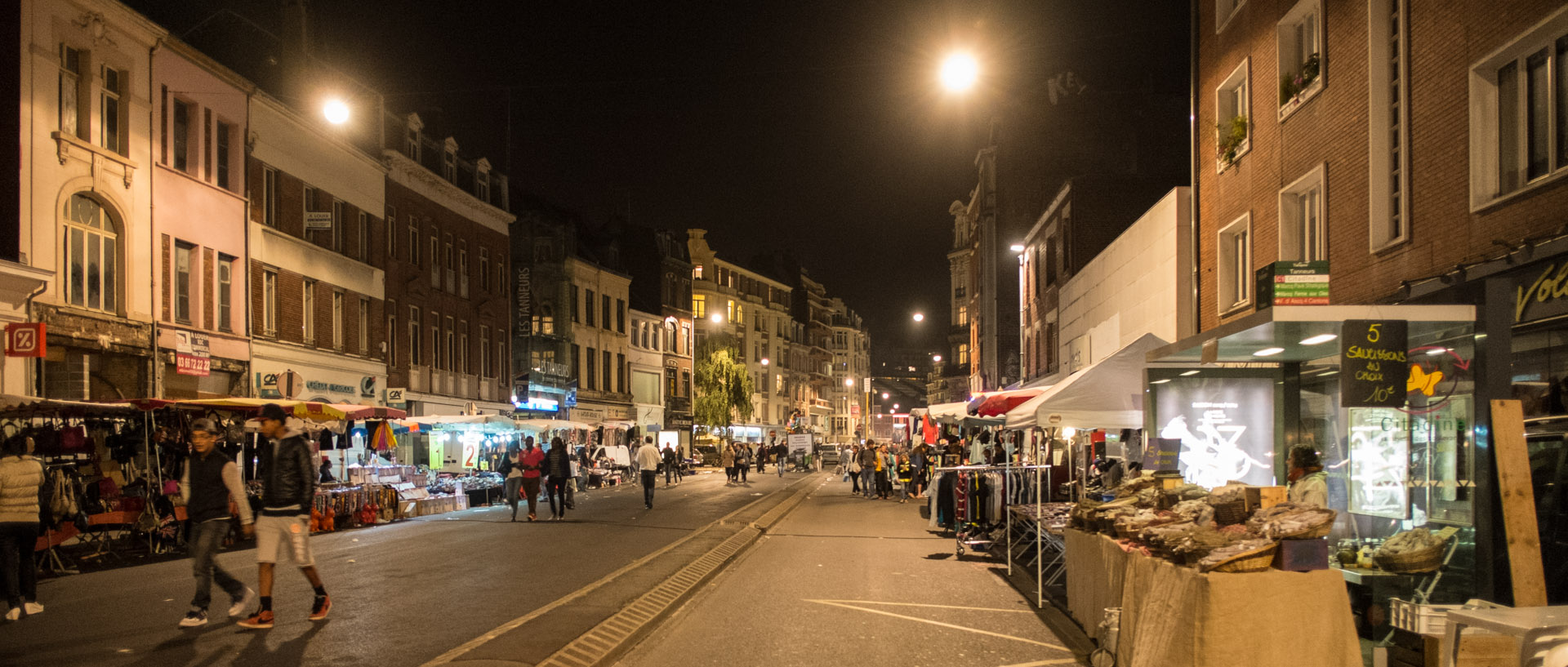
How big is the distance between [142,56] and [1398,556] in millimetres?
23845

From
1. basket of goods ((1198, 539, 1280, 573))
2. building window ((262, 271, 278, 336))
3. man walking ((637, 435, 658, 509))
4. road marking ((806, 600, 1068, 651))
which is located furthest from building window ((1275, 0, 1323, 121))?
building window ((262, 271, 278, 336))

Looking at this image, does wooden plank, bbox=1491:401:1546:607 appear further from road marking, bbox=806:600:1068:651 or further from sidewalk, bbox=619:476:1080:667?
road marking, bbox=806:600:1068:651

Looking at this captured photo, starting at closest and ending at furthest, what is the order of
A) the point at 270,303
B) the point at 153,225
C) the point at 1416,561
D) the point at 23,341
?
the point at 1416,561 < the point at 23,341 < the point at 153,225 < the point at 270,303

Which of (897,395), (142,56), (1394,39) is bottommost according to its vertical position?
(897,395)

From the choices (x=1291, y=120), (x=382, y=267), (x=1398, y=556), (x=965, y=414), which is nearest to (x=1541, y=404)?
(x=1398, y=556)

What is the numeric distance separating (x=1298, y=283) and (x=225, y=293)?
2423 centimetres

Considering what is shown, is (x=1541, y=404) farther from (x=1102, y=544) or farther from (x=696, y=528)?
(x=696, y=528)

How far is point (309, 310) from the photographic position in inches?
1164

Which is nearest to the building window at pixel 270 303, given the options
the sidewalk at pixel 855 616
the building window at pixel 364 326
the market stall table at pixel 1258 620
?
the building window at pixel 364 326

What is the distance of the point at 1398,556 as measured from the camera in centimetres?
719

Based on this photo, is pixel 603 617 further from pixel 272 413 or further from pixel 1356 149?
pixel 1356 149

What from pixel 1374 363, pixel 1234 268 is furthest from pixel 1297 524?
pixel 1234 268

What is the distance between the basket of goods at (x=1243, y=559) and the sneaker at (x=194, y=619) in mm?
7807

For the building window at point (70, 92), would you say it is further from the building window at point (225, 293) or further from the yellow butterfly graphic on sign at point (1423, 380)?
the yellow butterfly graphic on sign at point (1423, 380)
